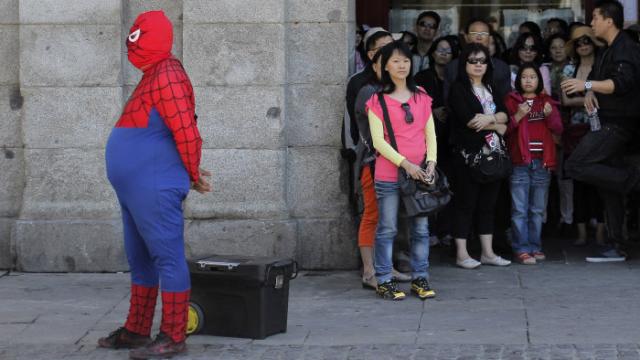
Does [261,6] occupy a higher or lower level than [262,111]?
higher

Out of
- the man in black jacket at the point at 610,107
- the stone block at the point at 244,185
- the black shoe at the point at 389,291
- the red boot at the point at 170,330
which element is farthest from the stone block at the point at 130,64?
the red boot at the point at 170,330

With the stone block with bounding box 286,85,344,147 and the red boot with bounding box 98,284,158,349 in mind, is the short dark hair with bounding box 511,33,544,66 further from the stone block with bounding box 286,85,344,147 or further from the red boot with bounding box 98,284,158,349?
the red boot with bounding box 98,284,158,349

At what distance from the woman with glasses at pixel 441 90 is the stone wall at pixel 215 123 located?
87cm

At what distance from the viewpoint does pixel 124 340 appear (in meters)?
7.48

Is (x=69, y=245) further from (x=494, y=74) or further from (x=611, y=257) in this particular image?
(x=611, y=257)

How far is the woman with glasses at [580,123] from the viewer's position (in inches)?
413

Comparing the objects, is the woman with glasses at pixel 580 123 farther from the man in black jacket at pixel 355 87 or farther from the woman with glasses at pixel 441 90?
the man in black jacket at pixel 355 87

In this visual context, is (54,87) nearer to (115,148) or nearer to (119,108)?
(119,108)

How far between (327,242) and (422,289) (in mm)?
1257

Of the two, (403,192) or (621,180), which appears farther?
(621,180)

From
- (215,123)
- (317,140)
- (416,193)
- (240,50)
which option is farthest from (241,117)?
(416,193)

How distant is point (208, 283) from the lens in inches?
302

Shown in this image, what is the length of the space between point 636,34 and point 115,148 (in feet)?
17.0

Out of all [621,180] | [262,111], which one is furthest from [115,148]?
[621,180]
